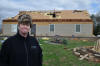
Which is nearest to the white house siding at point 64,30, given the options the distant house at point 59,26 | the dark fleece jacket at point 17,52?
the distant house at point 59,26

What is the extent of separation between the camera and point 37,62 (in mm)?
2789

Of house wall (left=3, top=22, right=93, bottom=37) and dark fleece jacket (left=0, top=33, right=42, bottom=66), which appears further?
house wall (left=3, top=22, right=93, bottom=37)

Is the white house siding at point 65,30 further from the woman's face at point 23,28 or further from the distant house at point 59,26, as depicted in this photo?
the woman's face at point 23,28

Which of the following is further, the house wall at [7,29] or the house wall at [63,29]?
the house wall at [7,29]

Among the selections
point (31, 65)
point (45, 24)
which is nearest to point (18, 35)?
point (31, 65)

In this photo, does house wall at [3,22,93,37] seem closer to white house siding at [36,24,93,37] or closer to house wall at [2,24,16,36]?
white house siding at [36,24,93,37]

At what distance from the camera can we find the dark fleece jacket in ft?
8.16

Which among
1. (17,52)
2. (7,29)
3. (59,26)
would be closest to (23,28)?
(17,52)

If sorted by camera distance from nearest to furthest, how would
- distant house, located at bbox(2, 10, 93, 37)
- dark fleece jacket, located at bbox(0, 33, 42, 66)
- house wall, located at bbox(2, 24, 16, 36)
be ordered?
→ dark fleece jacket, located at bbox(0, 33, 42, 66)
distant house, located at bbox(2, 10, 93, 37)
house wall, located at bbox(2, 24, 16, 36)

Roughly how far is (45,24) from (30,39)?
71.4 ft

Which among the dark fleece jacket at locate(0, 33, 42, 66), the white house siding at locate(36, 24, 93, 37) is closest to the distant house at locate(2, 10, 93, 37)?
the white house siding at locate(36, 24, 93, 37)

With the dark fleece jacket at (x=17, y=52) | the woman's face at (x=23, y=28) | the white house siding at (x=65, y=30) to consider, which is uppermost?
the woman's face at (x=23, y=28)

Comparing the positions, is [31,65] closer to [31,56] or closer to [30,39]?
[31,56]

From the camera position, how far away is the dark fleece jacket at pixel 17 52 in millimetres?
2486
